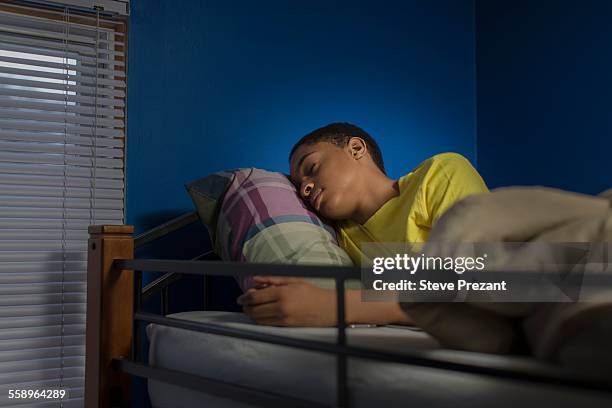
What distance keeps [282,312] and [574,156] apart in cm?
140

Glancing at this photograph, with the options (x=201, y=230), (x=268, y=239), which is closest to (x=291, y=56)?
(x=201, y=230)

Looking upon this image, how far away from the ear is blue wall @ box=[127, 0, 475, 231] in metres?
0.44

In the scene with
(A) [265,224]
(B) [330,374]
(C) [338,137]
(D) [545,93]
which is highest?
(D) [545,93]

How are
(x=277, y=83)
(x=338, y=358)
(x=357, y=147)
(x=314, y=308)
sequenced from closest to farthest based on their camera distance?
(x=338, y=358), (x=314, y=308), (x=357, y=147), (x=277, y=83)

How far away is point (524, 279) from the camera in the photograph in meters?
0.75

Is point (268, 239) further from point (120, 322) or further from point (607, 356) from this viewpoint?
point (607, 356)

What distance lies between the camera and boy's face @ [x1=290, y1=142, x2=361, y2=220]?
64.4 inches

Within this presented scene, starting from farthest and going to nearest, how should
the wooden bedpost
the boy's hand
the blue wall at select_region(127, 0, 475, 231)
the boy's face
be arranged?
the blue wall at select_region(127, 0, 475, 231)
the boy's face
the wooden bedpost
the boy's hand

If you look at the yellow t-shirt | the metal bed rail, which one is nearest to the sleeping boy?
the yellow t-shirt

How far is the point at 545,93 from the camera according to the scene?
7.64ft

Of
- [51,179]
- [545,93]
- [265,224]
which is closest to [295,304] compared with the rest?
[265,224]

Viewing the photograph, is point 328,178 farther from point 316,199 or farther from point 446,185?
point 446,185

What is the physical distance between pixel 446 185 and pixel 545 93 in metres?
1.04

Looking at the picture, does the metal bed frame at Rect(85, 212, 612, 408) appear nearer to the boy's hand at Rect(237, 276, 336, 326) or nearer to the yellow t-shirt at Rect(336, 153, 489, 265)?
the boy's hand at Rect(237, 276, 336, 326)
